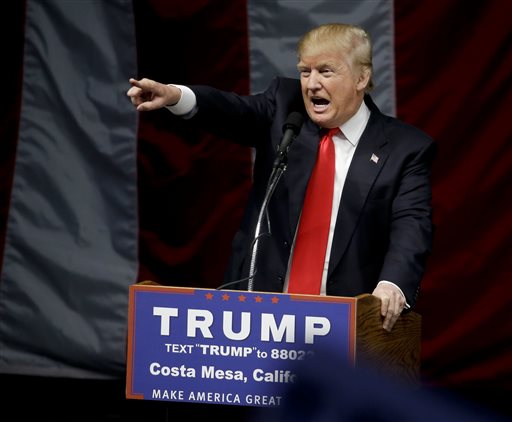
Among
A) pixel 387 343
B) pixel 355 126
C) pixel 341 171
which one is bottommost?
pixel 387 343

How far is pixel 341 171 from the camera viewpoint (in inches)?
91.7

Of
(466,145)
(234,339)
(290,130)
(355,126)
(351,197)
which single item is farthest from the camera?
(466,145)

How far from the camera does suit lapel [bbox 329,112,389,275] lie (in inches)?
89.2

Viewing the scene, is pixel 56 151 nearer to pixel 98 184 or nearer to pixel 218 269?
pixel 98 184

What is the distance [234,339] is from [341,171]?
0.61 meters

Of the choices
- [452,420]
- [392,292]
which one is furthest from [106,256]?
[452,420]

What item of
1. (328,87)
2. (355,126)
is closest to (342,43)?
(328,87)

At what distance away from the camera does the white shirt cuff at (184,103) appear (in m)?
2.20

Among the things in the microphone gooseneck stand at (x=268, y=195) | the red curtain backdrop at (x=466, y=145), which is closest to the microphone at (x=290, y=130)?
the microphone gooseneck stand at (x=268, y=195)

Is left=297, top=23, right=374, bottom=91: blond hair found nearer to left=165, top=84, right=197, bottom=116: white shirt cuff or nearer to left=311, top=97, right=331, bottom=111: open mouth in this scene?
left=311, top=97, right=331, bottom=111: open mouth

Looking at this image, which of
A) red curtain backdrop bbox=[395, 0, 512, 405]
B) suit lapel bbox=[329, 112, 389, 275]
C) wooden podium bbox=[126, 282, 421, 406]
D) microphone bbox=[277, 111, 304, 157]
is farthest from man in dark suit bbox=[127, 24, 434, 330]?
red curtain backdrop bbox=[395, 0, 512, 405]

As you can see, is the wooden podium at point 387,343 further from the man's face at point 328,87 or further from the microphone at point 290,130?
the man's face at point 328,87

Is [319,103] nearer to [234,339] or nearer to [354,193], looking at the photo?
[354,193]

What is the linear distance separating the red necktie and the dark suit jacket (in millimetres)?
23
